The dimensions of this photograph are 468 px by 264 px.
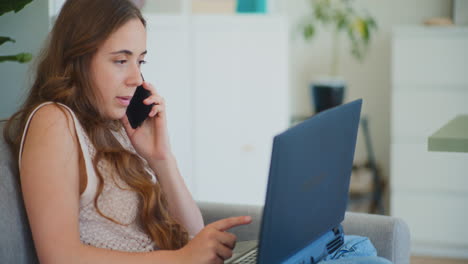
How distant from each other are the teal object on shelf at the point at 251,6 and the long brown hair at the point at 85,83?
2.16 m

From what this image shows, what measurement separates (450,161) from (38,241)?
2643 millimetres

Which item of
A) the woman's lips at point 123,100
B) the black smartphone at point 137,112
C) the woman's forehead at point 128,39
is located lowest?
the black smartphone at point 137,112

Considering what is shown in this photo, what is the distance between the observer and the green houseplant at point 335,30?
12.3 ft

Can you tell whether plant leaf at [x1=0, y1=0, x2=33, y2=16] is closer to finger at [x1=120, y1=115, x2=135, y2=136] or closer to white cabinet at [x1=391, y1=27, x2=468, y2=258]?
finger at [x1=120, y1=115, x2=135, y2=136]

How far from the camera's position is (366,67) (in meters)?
4.11

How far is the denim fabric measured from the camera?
126cm

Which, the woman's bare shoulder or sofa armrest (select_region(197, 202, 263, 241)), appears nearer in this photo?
the woman's bare shoulder

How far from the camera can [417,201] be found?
3.46 meters

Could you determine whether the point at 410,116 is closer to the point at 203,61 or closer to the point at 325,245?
the point at 203,61

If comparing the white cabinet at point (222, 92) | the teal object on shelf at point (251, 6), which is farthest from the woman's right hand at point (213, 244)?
the teal object on shelf at point (251, 6)

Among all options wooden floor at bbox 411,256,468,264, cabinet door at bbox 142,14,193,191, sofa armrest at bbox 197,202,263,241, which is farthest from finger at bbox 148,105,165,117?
wooden floor at bbox 411,256,468,264

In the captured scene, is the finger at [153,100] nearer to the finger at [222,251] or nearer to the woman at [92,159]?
the woman at [92,159]

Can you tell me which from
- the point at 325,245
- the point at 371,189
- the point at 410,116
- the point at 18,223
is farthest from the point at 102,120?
the point at 371,189

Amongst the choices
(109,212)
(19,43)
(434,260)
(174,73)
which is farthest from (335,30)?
(109,212)
